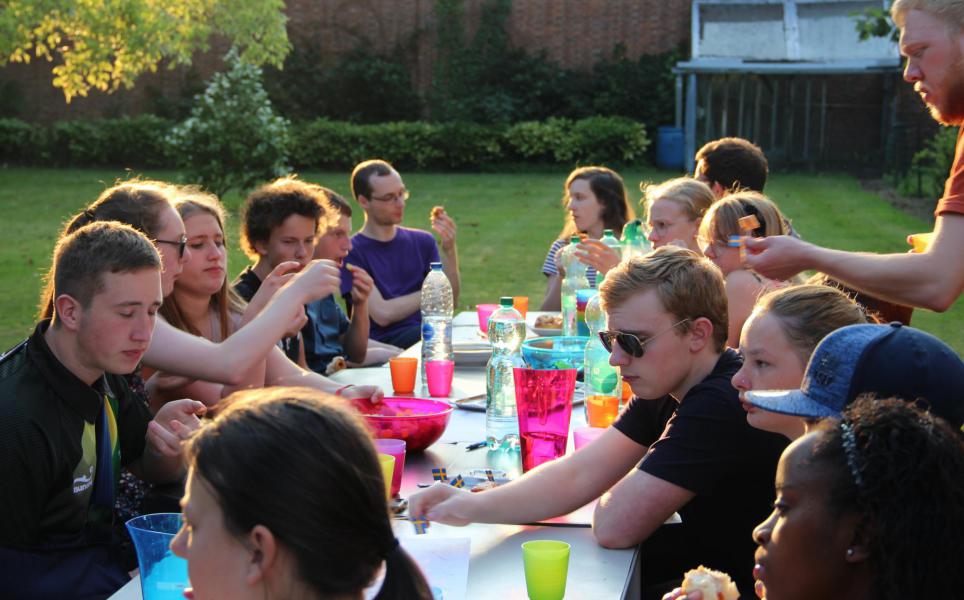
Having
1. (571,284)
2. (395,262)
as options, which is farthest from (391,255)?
(571,284)

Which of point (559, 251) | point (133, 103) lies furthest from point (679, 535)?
point (133, 103)

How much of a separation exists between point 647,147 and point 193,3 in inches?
498

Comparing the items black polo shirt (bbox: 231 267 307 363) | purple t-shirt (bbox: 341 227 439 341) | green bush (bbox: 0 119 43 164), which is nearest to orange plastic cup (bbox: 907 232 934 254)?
black polo shirt (bbox: 231 267 307 363)

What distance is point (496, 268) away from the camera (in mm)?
11992

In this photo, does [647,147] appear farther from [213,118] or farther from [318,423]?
[318,423]

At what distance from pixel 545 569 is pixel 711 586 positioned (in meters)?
0.36

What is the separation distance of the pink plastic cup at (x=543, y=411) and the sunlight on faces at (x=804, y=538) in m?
1.29

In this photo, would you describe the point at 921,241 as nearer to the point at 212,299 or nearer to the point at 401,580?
the point at 401,580

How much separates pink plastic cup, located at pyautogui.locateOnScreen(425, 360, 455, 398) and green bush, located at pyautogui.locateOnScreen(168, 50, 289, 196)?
526 inches

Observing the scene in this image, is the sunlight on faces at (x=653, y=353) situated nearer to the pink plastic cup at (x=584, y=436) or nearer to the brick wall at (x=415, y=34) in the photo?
the pink plastic cup at (x=584, y=436)

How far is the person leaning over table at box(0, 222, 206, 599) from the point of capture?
2672 millimetres

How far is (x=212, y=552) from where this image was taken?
5.38 ft

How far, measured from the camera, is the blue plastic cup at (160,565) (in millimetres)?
2027

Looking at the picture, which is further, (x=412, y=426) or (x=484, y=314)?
(x=484, y=314)
